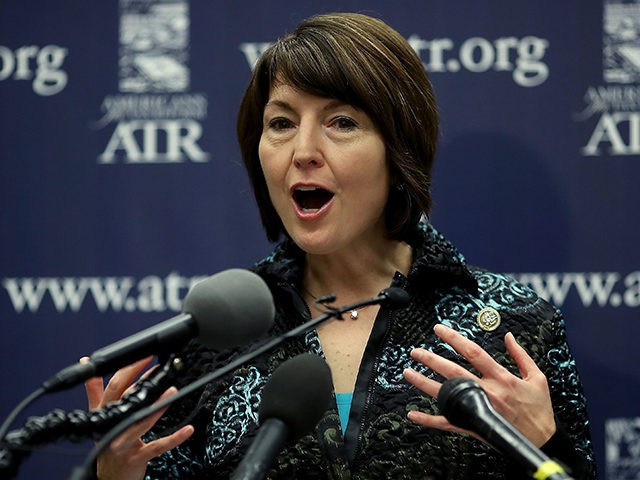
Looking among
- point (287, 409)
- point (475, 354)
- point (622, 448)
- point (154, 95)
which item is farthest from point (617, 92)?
point (287, 409)

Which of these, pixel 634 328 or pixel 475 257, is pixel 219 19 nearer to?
pixel 475 257

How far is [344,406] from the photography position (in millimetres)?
1738

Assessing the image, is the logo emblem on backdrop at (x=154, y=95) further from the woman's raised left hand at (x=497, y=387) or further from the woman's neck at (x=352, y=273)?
the woman's raised left hand at (x=497, y=387)

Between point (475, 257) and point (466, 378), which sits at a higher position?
point (466, 378)

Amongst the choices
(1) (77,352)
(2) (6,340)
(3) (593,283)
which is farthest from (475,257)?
(2) (6,340)

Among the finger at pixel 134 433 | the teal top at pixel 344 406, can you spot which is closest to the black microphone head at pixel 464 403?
the finger at pixel 134 433

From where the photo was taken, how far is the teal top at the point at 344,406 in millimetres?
1721

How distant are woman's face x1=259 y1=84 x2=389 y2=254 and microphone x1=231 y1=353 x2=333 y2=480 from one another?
1.93 ft

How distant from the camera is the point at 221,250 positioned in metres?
2.65

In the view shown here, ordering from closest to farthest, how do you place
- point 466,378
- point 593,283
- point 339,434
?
point 466,378
point 339,434
point 593,283

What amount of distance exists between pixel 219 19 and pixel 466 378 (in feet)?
5.56

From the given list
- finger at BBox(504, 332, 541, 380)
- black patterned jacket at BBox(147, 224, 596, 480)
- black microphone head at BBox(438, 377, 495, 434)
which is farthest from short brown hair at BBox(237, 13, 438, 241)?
black microphone head at BBox(438, 377, 495, 434)

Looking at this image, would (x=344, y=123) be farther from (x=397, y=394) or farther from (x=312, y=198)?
(x=397, y=394)

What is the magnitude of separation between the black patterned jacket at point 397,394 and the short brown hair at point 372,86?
0.43 ft
